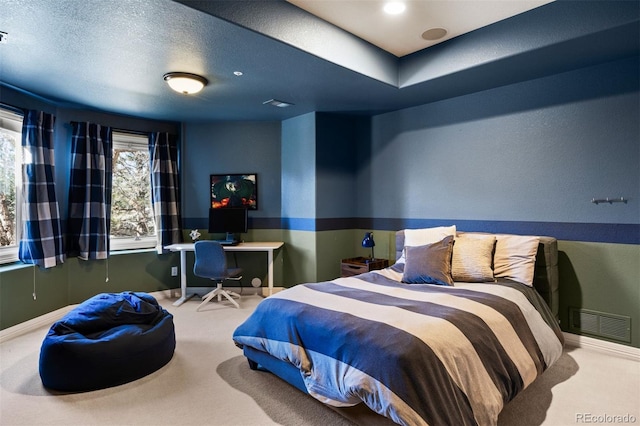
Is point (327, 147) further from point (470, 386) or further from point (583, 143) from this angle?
point (470, 386)

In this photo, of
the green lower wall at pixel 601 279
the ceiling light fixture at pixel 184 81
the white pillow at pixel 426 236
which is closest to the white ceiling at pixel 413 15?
the ceiling light fixture at pixel 184 81

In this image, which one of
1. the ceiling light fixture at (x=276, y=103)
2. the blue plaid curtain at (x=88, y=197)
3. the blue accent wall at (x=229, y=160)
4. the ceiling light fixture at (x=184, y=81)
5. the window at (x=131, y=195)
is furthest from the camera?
the blue accent wall at (x=229, y=160)

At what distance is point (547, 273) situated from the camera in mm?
2846

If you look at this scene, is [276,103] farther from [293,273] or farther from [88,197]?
[88,197]

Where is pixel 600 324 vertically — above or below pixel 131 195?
below

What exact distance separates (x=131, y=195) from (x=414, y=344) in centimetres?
430

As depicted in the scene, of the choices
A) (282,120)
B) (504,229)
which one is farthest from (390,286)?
(282,120)

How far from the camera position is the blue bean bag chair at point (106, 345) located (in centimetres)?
227

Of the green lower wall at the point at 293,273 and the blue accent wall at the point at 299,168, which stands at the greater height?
the blue accent wall at the point at 299,168

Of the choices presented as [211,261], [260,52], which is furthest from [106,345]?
[260,52]

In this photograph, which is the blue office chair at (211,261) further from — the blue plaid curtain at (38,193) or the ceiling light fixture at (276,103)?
the ceiling light fixture at (276,103)

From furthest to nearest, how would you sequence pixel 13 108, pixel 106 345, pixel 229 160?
1. pixel 229 160
2. pixel 13 108
3. pixel 106 345

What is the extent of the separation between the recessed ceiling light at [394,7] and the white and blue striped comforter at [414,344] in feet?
6.68

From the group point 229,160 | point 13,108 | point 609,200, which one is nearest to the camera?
point 609,200
